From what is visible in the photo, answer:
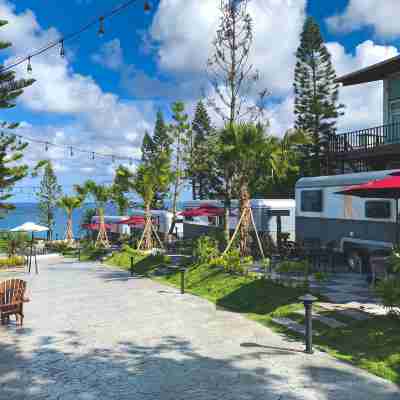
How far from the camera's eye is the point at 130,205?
36.6 meters

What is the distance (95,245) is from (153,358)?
22.0 meters

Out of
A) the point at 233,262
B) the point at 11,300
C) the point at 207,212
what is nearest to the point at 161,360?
the point at 11,300

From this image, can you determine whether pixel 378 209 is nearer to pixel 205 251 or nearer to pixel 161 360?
pixel 205 251

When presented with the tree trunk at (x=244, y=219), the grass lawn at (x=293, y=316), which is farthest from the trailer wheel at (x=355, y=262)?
the grass lawn at (x=293, y=316)

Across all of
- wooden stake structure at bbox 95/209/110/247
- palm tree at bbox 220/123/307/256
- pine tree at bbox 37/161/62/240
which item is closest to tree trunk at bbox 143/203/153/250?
wooden stake structure at bbox 95/209/110/247

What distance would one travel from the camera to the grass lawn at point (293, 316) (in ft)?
22.2

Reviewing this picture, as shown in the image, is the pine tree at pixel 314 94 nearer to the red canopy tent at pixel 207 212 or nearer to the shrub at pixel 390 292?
the red canopy tent at pixel 207 212

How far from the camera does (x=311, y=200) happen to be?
54.9 feet

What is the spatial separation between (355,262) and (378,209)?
1840 millimetres

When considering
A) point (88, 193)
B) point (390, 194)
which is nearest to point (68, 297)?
point (390, 194)

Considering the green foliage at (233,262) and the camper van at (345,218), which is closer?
the camper van at (345,218)

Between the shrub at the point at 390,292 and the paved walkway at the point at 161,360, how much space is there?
1613 millimetres

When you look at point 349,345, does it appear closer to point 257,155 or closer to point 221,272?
point 221,272

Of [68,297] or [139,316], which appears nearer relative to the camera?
[139,316]
